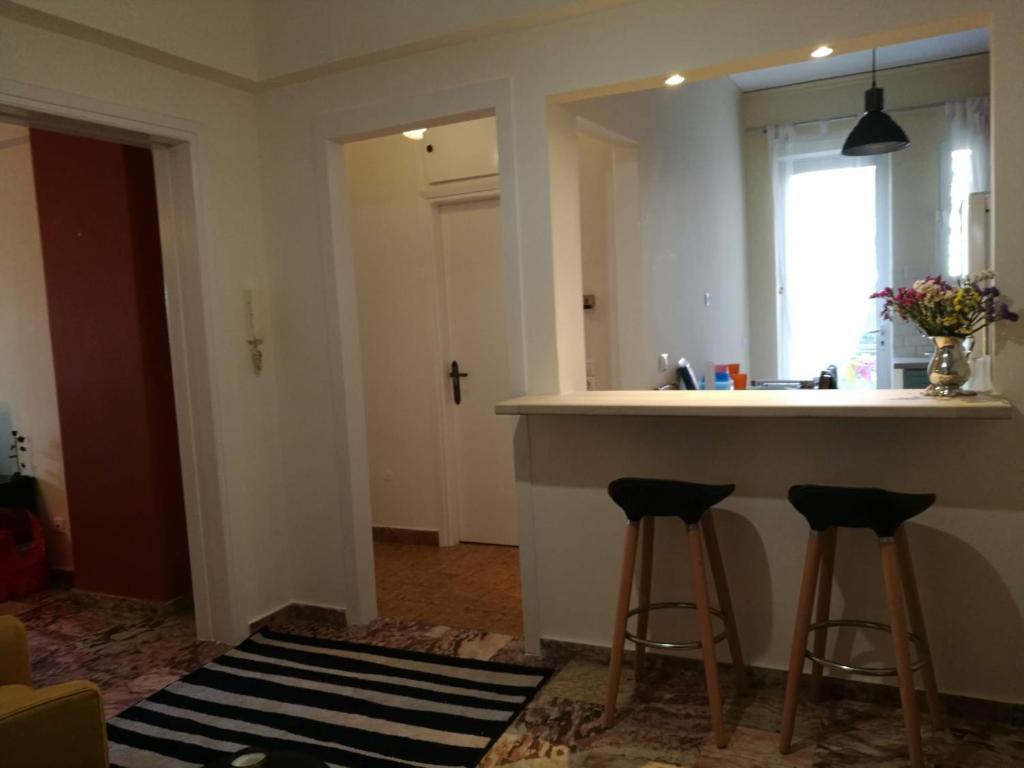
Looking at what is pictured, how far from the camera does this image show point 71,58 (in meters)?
2.72

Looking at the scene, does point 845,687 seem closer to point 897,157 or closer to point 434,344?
point 434,344

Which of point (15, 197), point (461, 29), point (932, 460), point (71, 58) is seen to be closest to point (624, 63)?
point (461, 29)

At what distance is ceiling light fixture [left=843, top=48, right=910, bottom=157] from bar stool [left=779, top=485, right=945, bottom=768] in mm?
3076

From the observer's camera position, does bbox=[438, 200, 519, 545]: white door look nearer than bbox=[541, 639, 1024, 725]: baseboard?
No

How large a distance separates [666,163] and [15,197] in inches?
143

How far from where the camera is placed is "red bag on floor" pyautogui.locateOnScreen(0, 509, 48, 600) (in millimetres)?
Answer: 4032

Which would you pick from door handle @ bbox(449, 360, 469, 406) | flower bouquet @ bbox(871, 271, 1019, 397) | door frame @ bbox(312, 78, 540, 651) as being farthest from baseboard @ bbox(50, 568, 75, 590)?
flower bouquet @ bbox(871, 271, 1019, 397)

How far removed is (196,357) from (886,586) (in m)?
2.72

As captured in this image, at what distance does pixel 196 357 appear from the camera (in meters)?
3.25

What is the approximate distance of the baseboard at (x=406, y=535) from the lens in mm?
4734

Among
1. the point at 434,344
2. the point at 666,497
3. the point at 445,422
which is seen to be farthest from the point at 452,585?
the point at 666,497

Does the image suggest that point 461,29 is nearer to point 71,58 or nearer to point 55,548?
point 71,58

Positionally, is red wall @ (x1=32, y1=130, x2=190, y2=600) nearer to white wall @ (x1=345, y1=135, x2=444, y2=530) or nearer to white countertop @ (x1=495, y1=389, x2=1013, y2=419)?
white wall @ (x1=345, y1=135, x2=444, y2=530)

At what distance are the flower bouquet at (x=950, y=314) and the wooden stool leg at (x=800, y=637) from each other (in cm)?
60
